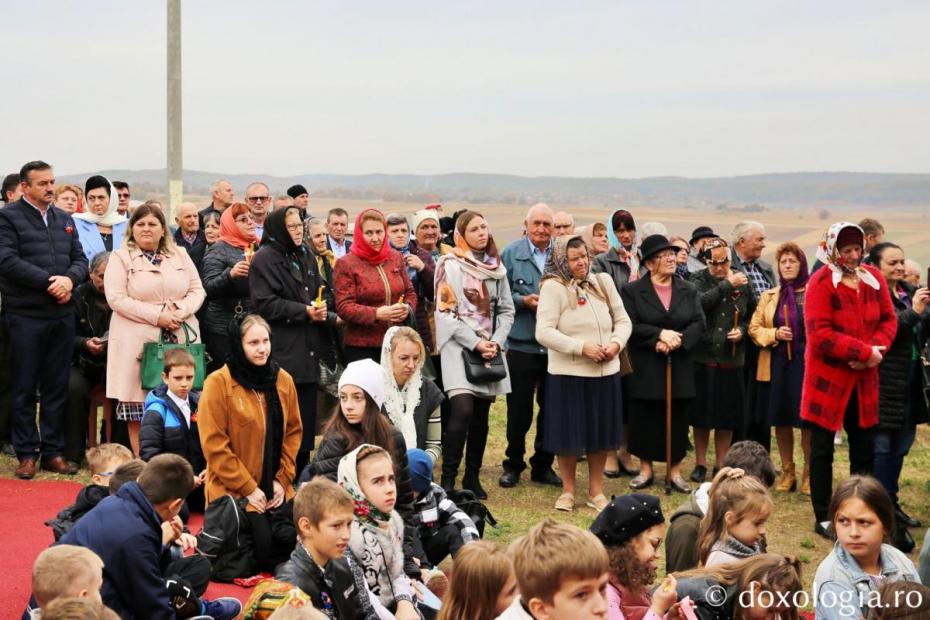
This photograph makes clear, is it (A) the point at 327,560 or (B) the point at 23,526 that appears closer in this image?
(A) the point at 327,560

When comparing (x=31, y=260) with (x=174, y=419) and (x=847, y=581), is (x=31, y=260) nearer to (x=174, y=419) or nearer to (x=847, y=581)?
(x=174, y=419)

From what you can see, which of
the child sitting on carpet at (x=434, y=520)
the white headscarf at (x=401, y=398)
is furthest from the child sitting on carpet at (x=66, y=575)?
the white headscarf at (x=401, y=398)

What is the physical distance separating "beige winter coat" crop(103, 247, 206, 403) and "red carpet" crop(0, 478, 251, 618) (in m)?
0.74

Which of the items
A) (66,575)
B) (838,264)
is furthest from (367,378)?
(838,264)

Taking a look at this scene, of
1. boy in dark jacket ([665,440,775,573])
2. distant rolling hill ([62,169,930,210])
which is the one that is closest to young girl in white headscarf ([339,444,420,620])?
boy in dark jacket ([665,440,775,573])

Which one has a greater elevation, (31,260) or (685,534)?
(31,260)

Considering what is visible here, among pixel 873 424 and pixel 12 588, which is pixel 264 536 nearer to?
pixel 12 588

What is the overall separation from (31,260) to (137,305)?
764mm

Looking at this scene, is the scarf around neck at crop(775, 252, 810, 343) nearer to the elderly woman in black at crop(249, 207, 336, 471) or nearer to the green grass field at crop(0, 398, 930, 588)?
the green grass field at crop(0, 398, 930, 588)

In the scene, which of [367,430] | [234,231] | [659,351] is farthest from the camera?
[234,231]

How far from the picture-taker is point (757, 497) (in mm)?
4871

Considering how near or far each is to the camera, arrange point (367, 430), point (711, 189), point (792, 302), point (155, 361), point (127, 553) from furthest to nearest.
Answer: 1. point (711, 189)
2. point (792, 302)
3. point (155, 361)
4. point (367, 430)
5. point (127, 553)

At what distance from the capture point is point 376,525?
5227 mm

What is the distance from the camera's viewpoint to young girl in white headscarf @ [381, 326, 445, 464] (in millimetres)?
6547
